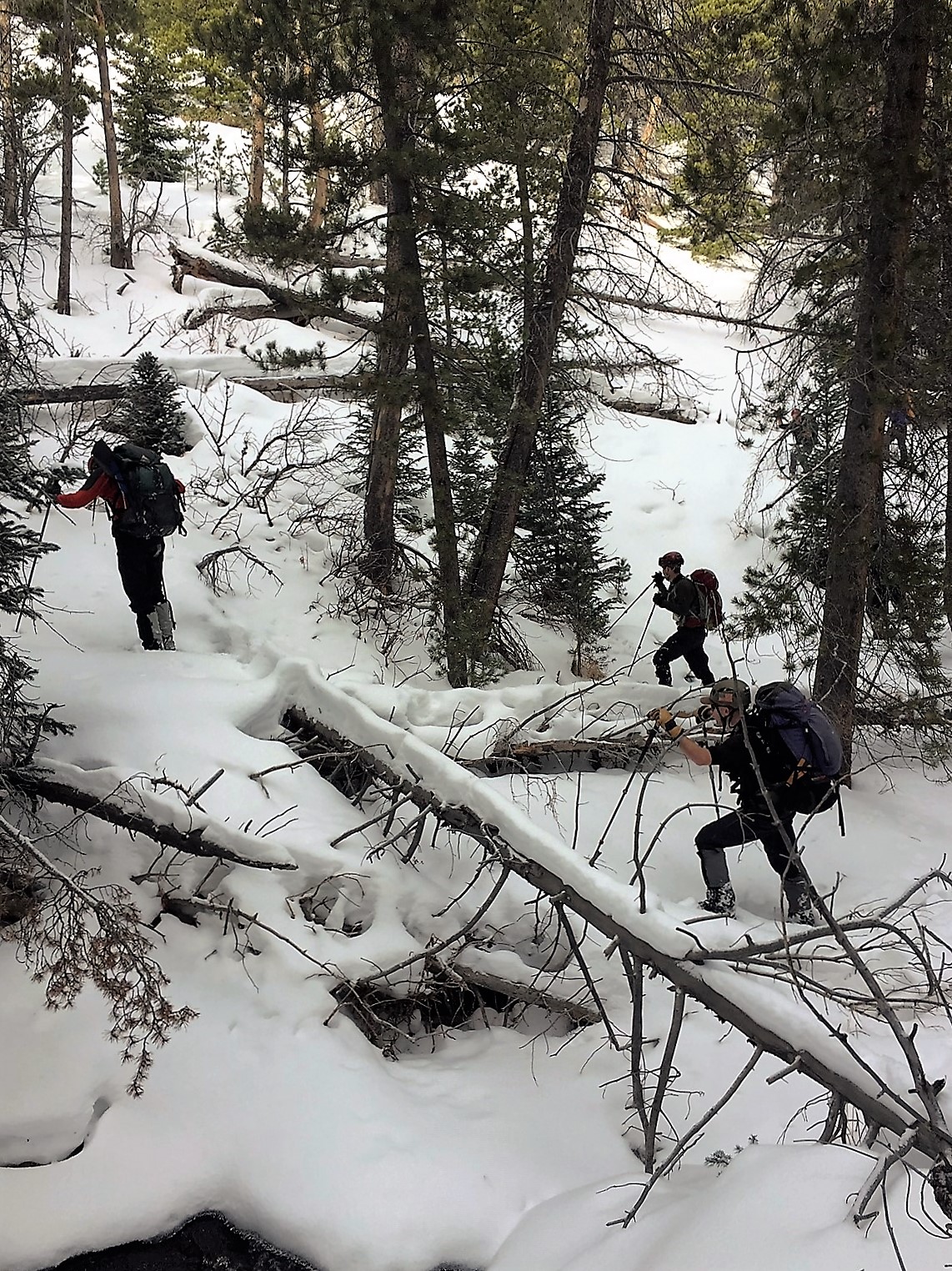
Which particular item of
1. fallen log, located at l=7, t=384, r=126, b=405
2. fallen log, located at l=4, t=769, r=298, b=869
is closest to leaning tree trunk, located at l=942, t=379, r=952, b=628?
fallen log, located at l=4, t=769, r=298, b=869

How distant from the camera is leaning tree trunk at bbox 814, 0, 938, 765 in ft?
18.2

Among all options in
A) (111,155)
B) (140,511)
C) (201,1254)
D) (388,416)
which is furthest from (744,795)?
(111,155)

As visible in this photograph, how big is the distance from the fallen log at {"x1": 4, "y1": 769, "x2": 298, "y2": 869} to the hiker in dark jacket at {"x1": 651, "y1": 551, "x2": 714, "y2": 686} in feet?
→ 17.2

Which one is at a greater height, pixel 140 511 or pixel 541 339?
pixel 541 339

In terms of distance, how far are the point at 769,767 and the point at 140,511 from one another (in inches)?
182

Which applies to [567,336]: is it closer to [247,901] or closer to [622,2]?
[622,2]

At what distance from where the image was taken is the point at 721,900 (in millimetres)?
4910

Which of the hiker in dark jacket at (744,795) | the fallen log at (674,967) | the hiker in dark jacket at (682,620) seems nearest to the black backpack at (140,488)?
the fallen log at (674,967)

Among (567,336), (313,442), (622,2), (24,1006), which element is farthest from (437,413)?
(24,1006)

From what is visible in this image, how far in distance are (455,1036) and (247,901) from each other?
1309mm

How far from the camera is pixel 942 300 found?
6.45 metres

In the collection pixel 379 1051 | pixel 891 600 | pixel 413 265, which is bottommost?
pixel 379 1051

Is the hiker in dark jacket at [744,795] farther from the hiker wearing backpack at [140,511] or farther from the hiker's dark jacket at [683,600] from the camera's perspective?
the hiker wearing backpack at [140,511]

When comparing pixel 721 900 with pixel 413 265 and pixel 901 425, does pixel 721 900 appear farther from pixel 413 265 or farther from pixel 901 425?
pixel 413 265
